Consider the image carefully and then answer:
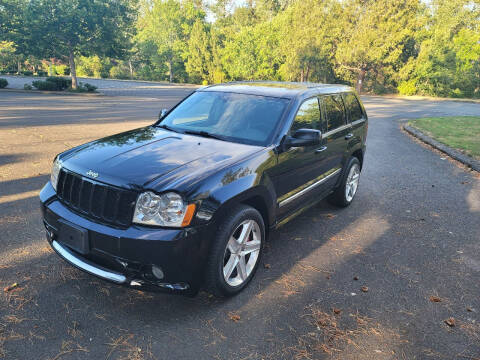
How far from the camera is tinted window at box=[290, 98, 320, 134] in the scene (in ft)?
12.7

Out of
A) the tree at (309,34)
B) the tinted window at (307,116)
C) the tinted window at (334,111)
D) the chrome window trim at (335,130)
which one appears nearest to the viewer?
the tinted window at (307,116)

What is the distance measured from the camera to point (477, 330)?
9.46 feet

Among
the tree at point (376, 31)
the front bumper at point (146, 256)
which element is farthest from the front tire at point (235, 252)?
the tree at point (376, 31)

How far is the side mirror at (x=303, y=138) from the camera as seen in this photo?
353cm

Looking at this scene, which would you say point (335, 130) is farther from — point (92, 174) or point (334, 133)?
point (92, 174)

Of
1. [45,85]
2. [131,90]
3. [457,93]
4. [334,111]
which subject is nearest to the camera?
[334,111]

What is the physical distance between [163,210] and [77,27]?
2743cm

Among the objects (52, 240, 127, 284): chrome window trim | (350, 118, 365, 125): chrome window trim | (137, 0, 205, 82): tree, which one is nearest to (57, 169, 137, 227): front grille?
(52, 240, 127, 284): chrome window trim

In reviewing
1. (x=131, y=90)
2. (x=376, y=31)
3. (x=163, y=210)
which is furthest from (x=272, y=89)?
(x=376, y=31)

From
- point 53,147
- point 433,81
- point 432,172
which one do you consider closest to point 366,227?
point 432,172

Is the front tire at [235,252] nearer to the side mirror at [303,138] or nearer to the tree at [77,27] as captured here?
the side mirror at [303,138]

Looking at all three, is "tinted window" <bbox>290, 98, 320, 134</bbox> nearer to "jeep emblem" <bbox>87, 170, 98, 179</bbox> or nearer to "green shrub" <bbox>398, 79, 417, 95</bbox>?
"jeep emblem" <bbox>87, 170, 98, 179</bbox>

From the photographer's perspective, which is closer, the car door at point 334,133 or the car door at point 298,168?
the car door at point 298,168

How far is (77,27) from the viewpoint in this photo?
82.3 feet
